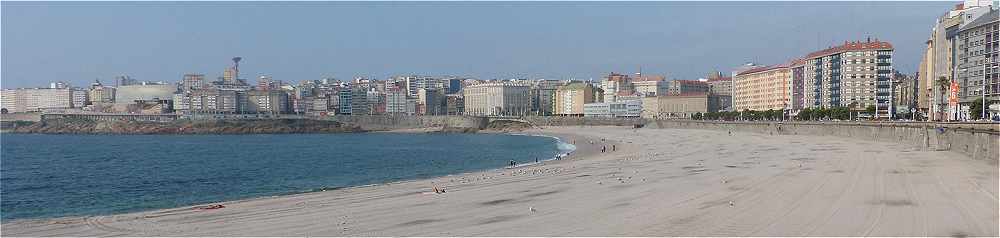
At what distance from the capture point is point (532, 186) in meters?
28.9

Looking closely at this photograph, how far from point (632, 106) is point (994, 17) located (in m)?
119

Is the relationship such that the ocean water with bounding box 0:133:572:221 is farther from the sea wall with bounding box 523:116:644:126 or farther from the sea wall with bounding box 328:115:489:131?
the sea wall with bounding box 328:115:489:131

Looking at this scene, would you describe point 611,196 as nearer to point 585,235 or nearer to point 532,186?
point 532,186

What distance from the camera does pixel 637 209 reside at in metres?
21.1

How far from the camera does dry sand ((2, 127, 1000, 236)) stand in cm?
1802

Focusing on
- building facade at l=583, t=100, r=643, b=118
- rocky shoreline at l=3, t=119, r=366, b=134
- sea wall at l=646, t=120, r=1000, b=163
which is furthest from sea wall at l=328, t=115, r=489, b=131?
sea wall at l=646, t=120, r=1000, b=163

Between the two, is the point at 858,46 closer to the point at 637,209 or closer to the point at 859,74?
the point at 859,74

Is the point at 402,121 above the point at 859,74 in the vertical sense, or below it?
below

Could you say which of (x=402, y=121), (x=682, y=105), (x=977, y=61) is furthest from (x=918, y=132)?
(x=402, y=121)

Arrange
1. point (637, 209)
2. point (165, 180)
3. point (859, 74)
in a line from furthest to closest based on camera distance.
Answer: point (859, 74) → point (165, 180) → point (637, 209)

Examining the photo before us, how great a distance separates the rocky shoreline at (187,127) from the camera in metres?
174

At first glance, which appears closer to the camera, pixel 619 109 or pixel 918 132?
pixel 918 132

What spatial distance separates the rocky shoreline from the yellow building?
85.7 metres

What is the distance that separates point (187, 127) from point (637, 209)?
568 ft
